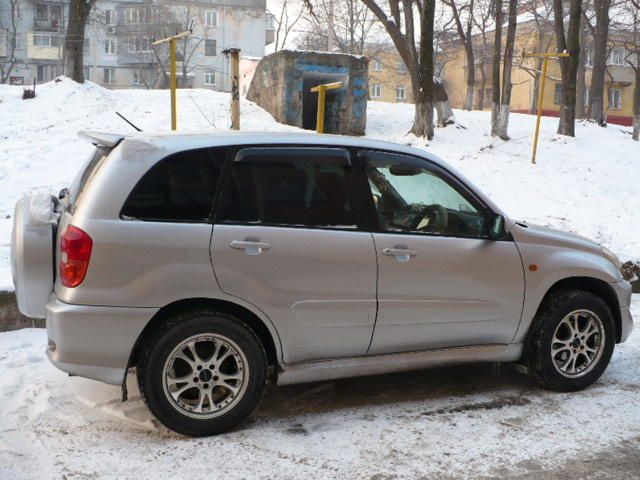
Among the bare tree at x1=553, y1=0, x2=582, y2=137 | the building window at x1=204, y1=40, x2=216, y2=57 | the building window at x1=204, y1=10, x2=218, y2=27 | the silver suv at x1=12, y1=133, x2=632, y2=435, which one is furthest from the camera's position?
the building window at x1=204, y1=40, x2=216, y2=57

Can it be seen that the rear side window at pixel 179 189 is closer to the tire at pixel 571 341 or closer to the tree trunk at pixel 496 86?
the tire at pixel 571 341

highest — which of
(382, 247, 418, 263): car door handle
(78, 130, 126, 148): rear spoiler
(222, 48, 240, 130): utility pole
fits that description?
(222, 48, 240, 130): utility pole

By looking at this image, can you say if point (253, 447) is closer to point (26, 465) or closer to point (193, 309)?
point (193, 309)

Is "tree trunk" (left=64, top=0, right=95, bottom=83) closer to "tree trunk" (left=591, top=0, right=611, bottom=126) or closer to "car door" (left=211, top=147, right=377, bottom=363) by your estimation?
"car door" (left=211, top=147, right=377, bottom=363)

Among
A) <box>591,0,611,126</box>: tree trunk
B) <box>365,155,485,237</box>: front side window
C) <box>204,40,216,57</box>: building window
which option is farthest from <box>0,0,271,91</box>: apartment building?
<box>365,155,485,237</box>: front side window

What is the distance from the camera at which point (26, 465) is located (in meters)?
3.78

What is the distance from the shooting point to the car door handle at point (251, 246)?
13.5ft

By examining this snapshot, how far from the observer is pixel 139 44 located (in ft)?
191

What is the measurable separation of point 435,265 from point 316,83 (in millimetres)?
14258

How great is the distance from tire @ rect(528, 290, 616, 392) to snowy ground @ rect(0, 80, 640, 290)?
4.49 meters

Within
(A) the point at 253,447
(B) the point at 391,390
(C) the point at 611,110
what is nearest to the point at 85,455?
(A) the point at 253,447

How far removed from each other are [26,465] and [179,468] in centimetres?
80

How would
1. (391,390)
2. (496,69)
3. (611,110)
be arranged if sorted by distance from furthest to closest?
(611,110) → (496,69) → (391,390)

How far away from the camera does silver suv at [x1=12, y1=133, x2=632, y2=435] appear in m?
3.98
